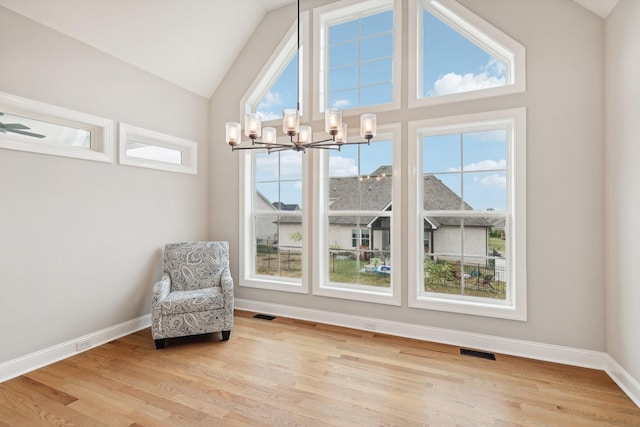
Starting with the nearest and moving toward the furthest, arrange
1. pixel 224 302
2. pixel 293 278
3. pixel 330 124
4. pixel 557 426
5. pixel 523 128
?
pixel 557 426 < pixel 330 124 < pixel 523 128 < pixel 224 302 < pixel 293 278

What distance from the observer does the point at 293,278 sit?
3.97 metres

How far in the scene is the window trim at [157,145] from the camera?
127 inches

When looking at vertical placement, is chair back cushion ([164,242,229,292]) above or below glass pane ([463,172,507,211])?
below

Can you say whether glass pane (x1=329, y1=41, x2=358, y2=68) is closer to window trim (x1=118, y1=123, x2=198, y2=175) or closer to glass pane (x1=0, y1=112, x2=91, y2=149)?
window trim (x1=118, y1=123, x2=198, y2=175)

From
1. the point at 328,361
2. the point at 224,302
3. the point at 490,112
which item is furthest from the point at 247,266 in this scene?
the point at 490,112

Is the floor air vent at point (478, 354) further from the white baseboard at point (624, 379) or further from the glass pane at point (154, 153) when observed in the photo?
the glass pane at point (154, 153)

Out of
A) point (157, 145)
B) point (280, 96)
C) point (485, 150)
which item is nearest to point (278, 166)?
point (280, 96)

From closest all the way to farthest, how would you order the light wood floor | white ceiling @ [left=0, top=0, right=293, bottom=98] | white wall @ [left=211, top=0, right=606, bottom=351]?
the light wood floor → white wall @ [left=211, top=0, right=606, bottom=351] → white ceiling @ [left=0, top=0, right=293, bottom=98]

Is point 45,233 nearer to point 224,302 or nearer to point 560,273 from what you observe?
point 224,302

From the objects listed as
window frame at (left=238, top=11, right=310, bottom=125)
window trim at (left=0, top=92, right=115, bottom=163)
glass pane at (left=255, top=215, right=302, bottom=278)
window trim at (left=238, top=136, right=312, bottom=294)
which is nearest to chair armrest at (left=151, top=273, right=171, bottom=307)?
window trim at (left=238, top=136, right=312, bottom=294)


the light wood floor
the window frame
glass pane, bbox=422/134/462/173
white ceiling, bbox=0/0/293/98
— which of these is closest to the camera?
the light wood floor

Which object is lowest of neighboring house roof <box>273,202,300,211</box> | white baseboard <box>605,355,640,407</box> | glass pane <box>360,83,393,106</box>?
white baseboard <box>605,355,640,407</box>

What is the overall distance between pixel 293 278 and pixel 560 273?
9.19 ft

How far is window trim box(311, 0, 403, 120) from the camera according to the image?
3.27 meters
